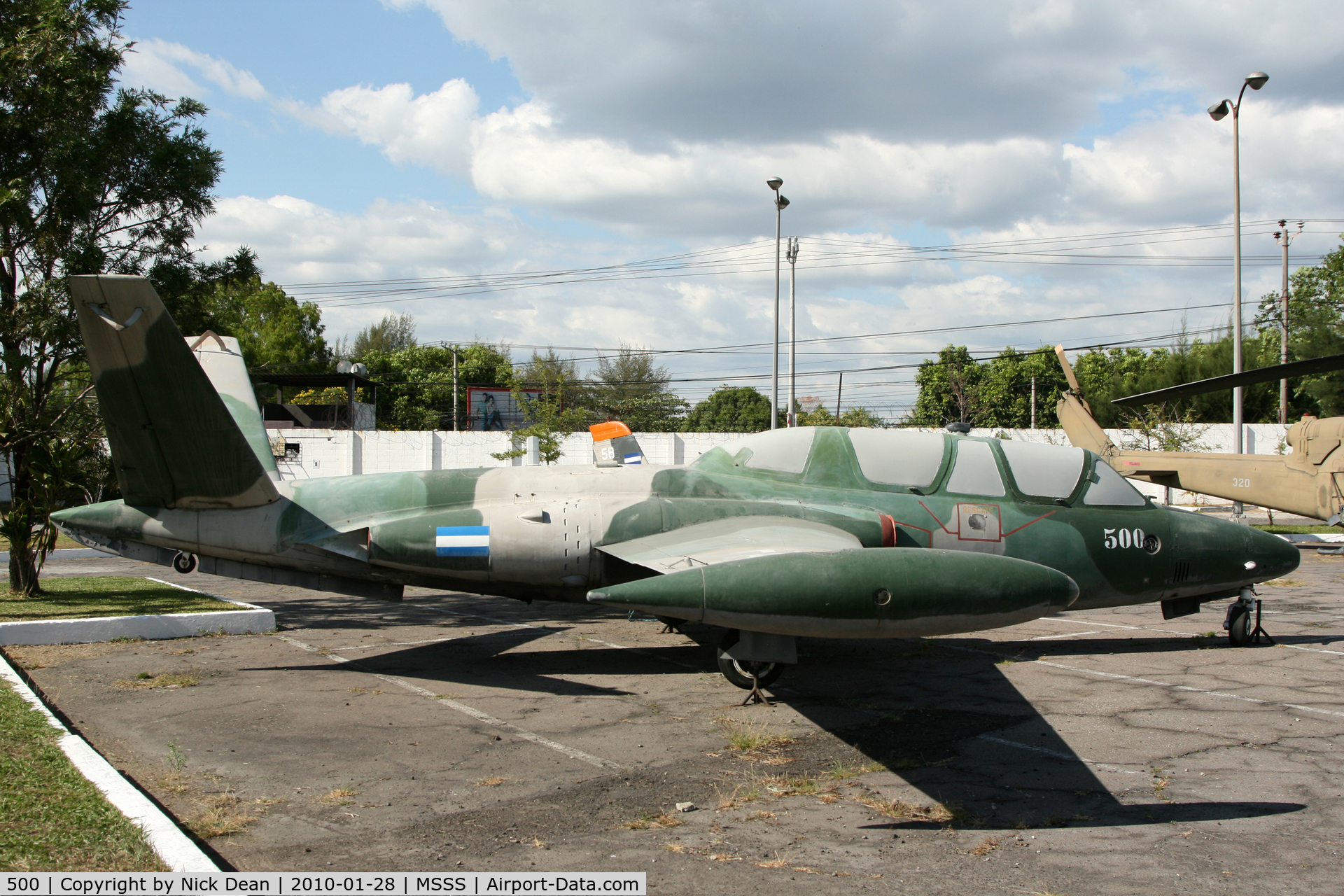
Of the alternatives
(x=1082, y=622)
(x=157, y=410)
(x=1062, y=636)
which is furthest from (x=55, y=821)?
(x=1082, y=622)

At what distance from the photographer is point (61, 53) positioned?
42.7 feet

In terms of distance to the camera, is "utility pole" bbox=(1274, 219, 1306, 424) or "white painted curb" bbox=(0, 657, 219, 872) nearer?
"white painted curb" bbox=(0, 657, 219, 872)

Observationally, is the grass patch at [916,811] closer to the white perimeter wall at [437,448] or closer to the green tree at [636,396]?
the white perimeter wall at [437,448]

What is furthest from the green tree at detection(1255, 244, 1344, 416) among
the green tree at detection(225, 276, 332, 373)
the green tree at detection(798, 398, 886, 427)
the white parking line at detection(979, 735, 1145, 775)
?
the green tree at detection(225, 276, 332, 373)

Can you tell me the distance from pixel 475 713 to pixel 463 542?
173cm

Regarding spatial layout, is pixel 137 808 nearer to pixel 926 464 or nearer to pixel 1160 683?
pixel 926 464

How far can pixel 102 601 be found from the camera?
41.7 feet

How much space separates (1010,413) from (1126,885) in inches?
2531

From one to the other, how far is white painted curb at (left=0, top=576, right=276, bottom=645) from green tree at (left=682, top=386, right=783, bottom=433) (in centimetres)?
7056

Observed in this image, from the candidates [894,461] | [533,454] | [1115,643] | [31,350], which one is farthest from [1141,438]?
[31,350]

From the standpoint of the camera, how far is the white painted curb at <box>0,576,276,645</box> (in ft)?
32.3

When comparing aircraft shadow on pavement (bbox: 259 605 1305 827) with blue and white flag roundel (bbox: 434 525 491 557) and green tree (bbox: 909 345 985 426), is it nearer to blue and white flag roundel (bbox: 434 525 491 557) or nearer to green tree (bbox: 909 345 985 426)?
blue and white flag roundel (bbox: 434 525 491 557)

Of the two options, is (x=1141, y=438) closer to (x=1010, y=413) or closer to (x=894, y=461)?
(x=1010, y=413)

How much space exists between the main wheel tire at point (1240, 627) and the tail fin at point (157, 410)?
1096 cm
